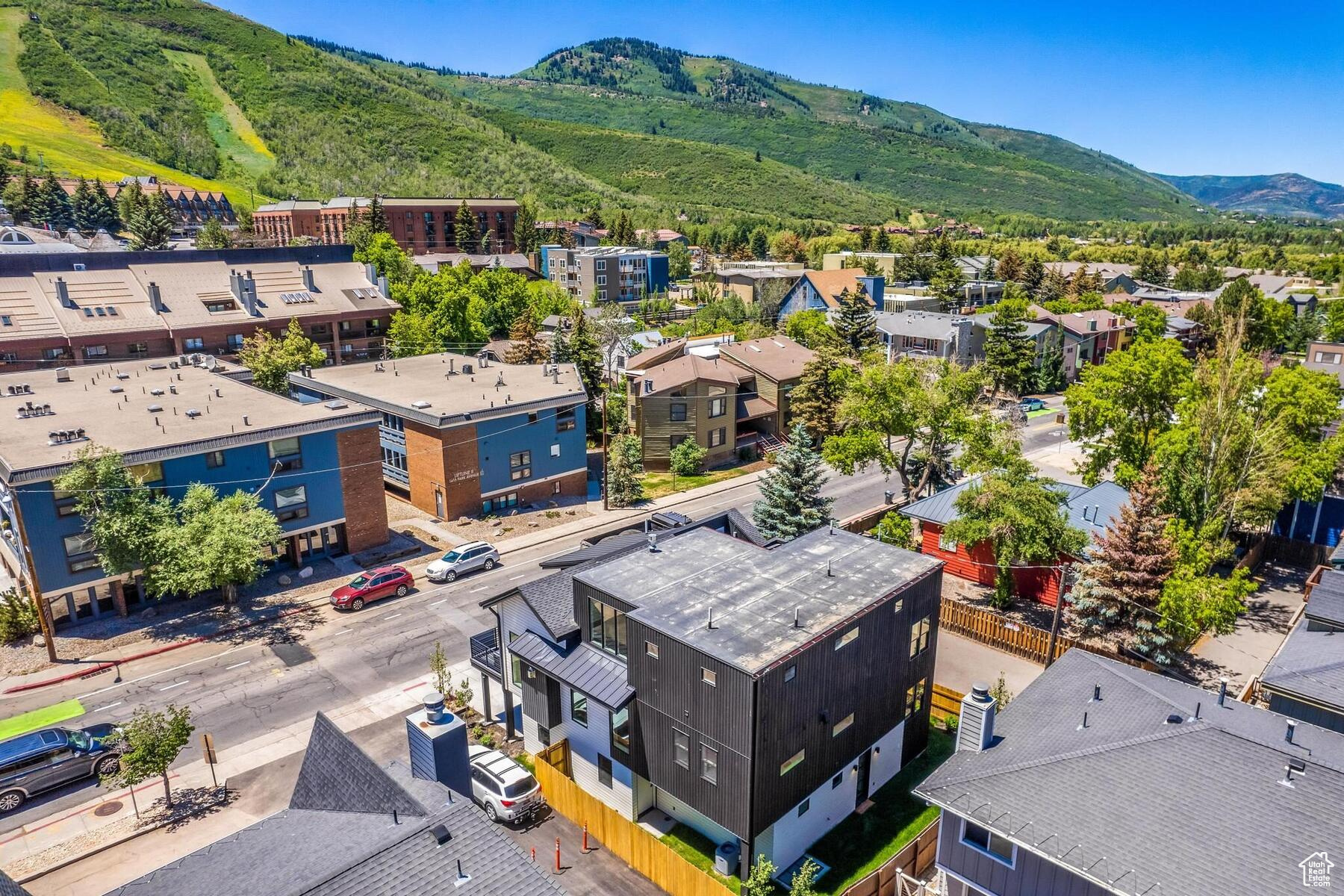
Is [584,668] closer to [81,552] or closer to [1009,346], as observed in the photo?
[81,552]

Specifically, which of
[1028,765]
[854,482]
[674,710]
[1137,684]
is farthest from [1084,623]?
[854,482]

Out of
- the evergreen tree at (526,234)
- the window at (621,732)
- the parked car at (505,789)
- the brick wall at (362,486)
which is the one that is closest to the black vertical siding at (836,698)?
the window at (621,732)

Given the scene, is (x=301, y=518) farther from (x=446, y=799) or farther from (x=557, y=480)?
(x=446, y=799)

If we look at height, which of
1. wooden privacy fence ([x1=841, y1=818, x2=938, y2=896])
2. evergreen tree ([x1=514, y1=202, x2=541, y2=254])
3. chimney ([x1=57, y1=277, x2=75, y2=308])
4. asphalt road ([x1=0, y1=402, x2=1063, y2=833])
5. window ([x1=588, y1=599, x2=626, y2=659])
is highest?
evergreen tree ([x1=514, y1=202, x2=541, y2=254])

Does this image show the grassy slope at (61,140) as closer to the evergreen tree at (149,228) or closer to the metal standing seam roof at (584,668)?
the evergreen tree at (149,228)

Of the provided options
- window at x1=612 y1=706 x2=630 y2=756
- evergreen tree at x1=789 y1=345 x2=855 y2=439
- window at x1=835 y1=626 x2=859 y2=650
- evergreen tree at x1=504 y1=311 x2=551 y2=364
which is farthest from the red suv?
evergreen tree at x1=504 y1=311 x2=551 y2=364

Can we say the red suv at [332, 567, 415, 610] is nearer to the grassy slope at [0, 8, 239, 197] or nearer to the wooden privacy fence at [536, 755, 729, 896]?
the wooden privacy fence at [536, 755, 729, 896]

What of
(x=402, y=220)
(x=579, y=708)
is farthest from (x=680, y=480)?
(x=402, y=220)
